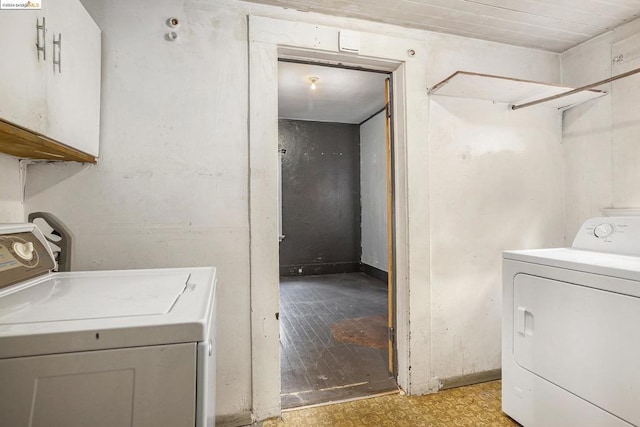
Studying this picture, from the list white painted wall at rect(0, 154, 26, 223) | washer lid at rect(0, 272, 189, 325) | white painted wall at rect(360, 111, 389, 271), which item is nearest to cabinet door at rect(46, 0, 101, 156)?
white painted wall at rect(0, 154, 26, 223)

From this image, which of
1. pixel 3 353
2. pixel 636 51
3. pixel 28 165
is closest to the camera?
pixel 3 353

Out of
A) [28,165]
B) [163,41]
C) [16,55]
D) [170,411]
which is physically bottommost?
[170,411]

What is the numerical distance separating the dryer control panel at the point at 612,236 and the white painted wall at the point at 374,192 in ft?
9.87

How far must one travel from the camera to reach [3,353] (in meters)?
0.69

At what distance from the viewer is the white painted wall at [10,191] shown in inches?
53.5

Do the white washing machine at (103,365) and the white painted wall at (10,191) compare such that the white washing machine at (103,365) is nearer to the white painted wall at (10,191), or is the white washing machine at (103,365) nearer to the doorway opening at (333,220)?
the white painted wall at (10,191)

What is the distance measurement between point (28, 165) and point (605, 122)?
133 inches

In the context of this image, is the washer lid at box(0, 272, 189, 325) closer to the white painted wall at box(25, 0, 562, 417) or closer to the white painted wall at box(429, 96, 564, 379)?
the white painted wall at box(25, 0, 562, 417)

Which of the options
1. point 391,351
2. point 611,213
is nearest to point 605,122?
point 611,213

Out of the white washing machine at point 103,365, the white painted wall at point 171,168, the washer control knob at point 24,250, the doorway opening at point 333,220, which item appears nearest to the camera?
the white washing machine at point 103,365

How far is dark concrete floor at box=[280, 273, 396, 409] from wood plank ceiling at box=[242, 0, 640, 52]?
235cm

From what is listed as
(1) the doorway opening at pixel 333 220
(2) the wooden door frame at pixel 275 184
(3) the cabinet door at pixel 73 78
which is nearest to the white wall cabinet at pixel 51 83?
(3) the cabinet door at pixel 73 78

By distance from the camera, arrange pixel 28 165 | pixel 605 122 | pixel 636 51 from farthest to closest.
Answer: pixel 605 122 < pixel 636 51 < pixel 28 165

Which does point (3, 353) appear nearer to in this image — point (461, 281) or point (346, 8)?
point (346, 8)
